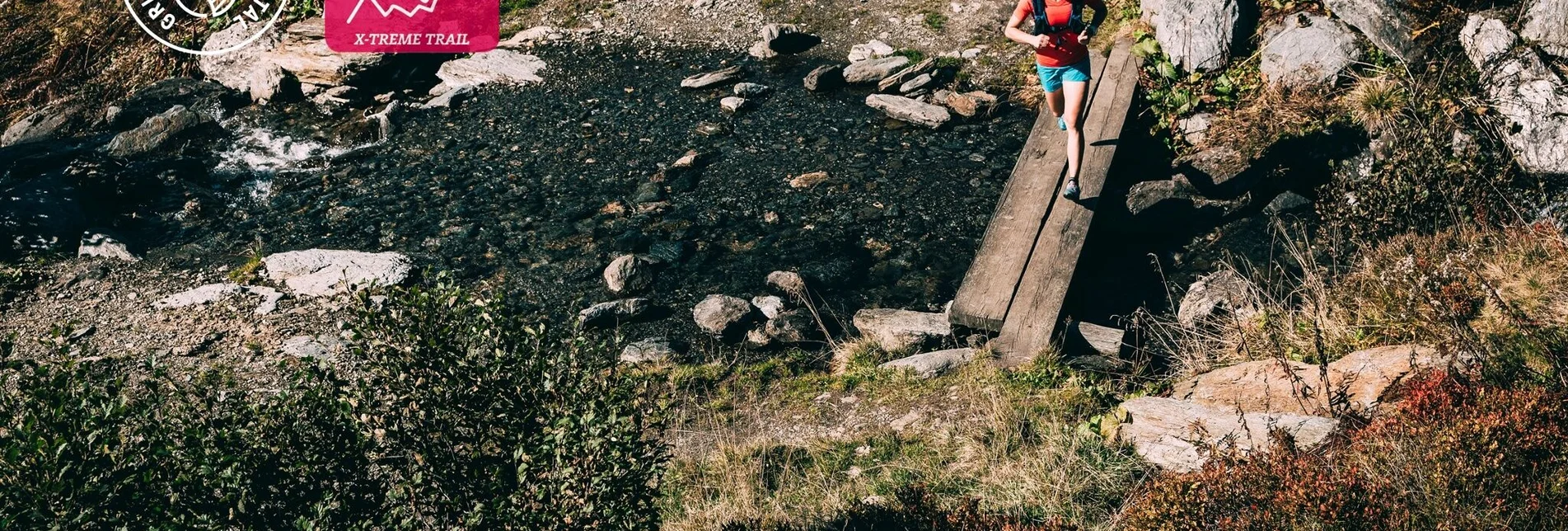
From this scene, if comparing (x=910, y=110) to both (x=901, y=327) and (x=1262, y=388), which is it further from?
(x=1262, y=388)

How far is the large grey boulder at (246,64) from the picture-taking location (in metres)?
12.9

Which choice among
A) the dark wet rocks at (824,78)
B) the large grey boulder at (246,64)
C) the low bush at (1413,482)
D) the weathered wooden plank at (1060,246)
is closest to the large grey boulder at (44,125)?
the large grey boulder at (246,64)

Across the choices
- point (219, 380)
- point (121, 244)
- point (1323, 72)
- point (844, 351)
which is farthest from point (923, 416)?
point (121, 244)

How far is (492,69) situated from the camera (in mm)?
12750

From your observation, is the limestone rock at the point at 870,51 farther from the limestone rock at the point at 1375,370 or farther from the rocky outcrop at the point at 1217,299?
the limestone rock at the point at 1375,370

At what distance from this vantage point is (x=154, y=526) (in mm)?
3242

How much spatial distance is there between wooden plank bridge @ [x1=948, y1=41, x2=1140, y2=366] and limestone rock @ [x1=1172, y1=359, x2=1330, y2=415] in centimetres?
103

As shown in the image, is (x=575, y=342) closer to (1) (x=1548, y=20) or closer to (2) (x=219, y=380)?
(2) (x=219, y=380)

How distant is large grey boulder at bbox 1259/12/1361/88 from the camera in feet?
29.5

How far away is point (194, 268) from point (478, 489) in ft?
21.3

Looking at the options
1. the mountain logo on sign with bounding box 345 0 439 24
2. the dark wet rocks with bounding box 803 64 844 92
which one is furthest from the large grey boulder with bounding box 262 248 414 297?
the mountain logo on sign with bounding box 345 0 439 24

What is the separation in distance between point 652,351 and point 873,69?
528 centimetres

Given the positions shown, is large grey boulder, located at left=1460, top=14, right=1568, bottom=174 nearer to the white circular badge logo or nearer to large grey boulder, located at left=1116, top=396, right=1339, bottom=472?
large grey boulder, located at left=1116, top=396, right=1339, bottom=472

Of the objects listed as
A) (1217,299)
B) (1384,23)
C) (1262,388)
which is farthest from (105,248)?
(1384,23)
